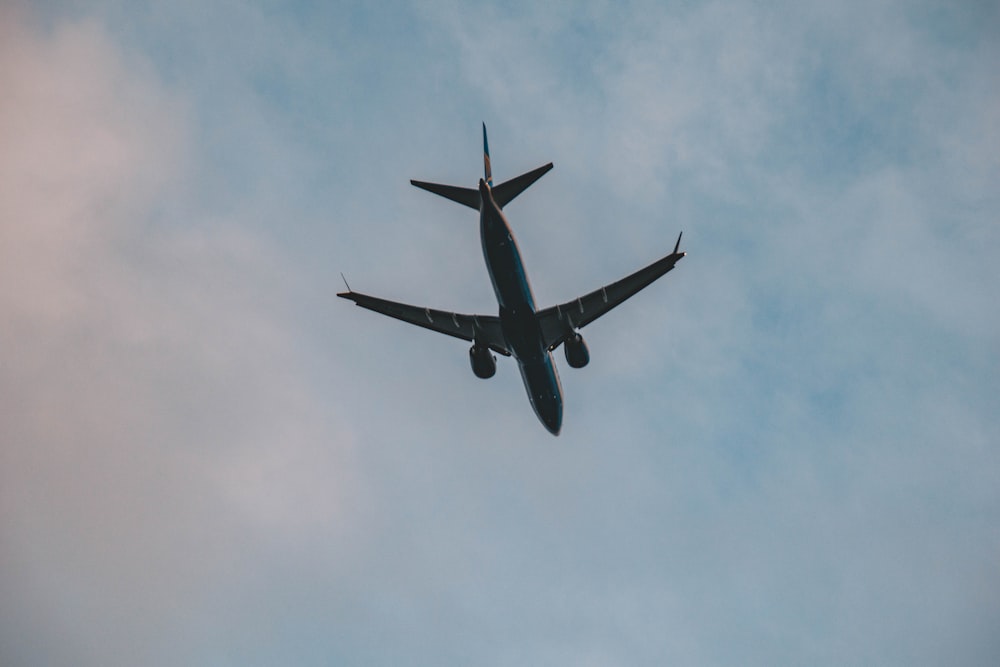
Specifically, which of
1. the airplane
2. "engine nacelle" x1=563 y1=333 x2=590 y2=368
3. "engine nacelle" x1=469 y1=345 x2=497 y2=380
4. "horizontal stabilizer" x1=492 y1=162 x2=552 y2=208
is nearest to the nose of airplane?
the airplane

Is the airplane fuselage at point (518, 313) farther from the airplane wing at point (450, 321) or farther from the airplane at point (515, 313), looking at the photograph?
the airplane wing at point (450, 321)

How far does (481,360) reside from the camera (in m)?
40.0

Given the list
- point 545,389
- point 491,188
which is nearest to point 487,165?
point 491,188

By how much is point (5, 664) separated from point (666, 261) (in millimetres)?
106571

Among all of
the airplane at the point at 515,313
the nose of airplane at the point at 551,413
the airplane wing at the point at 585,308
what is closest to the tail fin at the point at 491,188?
the airplane at the point at 515,313

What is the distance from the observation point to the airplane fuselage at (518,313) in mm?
32594

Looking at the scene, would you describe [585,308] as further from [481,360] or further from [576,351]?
[481,360]

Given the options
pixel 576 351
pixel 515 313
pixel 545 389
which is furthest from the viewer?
pixel 545 389

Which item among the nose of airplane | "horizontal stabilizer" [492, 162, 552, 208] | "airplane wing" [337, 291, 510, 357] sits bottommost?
the nose of airplane

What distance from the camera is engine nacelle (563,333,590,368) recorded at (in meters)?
38.4

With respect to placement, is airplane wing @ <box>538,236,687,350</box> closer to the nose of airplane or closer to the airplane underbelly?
the airplane underbelly

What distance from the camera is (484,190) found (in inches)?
1271

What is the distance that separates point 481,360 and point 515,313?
5.25 m

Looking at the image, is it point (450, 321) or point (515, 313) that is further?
point (450, 321)
